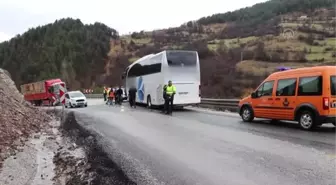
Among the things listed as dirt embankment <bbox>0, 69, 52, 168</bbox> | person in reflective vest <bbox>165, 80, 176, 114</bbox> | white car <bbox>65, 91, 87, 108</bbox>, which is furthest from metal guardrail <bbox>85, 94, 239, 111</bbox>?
white car <bbox>65, 91, 87, 108</bbox>

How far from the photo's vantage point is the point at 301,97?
1172cm

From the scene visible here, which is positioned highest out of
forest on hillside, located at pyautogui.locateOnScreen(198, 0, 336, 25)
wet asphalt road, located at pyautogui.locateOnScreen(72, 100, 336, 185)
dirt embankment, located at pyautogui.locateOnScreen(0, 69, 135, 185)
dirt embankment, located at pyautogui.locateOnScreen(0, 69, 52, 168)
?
forest on hillside, located at pyautogui.locateOnScreen(198, 0, 336, 25)

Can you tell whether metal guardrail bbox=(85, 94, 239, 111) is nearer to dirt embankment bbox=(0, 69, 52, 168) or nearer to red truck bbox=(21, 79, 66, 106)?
dirt embankment bbox=(0, 69, 52, 168)

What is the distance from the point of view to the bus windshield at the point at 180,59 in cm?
2173

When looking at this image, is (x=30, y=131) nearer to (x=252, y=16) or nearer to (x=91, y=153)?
(x=91, y=153)

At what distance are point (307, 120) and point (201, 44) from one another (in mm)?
64329

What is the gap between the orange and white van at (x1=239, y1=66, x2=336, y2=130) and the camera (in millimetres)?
10953

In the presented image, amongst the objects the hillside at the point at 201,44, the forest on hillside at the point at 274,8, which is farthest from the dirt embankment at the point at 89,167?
the forest on hillside at the point at 274,8

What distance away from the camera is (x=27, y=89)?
55.7m

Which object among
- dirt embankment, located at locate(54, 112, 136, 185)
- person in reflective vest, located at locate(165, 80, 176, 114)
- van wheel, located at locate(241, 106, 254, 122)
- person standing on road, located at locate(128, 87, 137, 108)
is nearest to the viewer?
dirt embankment, located at locate(54, 112, 136, 185)

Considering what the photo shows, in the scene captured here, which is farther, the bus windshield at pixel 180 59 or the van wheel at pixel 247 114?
the bus windshield at pixel 180 59

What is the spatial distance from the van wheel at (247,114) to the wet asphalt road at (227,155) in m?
1.66

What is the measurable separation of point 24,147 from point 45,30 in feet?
323

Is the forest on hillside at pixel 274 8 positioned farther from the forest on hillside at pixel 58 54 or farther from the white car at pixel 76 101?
the white car at pixel 76 101
